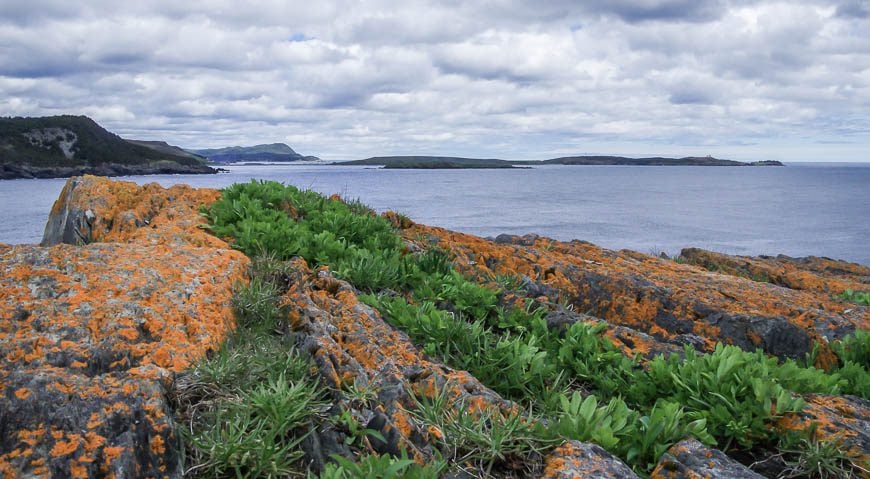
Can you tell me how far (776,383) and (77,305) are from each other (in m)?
5.10

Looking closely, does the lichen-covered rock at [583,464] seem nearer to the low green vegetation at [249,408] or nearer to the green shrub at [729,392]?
the green shrub at [729,392]

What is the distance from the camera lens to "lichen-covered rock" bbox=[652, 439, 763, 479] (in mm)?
3252

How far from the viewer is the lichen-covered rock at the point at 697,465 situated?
325cm

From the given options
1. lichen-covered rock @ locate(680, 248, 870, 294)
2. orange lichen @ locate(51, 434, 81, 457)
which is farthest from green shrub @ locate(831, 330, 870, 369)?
orange lichen @ locate(51, 434, 81, 457)

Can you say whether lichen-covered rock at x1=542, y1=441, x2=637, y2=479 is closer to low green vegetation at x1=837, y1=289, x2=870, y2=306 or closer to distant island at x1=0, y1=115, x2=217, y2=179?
low green vegetation at x1=837, y1=289, x2=870, y2=306

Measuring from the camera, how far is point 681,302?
6559 millimetres

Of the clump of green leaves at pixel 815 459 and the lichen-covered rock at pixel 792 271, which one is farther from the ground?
the clump of green leaves at pixel 815 459

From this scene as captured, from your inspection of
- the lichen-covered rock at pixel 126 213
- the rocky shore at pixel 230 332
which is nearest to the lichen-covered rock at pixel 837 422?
the rocky shore at pixel 230 332

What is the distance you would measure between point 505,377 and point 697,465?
63.2 inches

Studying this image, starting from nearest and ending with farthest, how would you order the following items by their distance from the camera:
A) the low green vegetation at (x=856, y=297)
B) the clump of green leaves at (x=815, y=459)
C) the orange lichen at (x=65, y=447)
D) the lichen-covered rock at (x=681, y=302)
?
1. the orange lichen at (x=65, y=447)
2. the clump of green leaves at (x=815, y=459)
3. the lichen-covered rock at (x=681, y=302)
4. the low green vegetation at (x=856, y=297)

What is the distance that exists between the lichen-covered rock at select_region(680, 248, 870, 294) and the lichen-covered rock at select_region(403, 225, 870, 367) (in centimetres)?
267

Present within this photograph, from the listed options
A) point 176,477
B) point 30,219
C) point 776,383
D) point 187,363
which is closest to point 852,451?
point 776,383

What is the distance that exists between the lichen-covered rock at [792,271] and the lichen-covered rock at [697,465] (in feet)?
25.9

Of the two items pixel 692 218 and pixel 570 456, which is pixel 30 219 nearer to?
pixel 570 456
